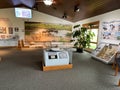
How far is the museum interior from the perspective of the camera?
298 cm

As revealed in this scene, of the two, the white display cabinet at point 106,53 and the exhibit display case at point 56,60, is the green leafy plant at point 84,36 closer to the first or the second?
the white display cabinet at point 106,53

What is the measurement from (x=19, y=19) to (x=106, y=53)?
288 inches

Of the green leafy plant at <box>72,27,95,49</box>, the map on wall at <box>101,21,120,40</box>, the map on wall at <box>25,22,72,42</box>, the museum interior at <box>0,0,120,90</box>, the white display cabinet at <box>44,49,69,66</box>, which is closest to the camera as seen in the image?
the museum interior at <box>0,0,120,90</box>

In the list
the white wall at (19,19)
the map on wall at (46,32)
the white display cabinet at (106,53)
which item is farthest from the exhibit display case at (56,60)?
the white wall at (19,19)

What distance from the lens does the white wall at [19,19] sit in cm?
Result: 876

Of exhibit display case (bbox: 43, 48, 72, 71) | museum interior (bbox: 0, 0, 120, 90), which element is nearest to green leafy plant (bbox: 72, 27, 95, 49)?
museum interior (bbox: 0, 0, 120, 90)

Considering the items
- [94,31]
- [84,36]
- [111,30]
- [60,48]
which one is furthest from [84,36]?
[60,48]

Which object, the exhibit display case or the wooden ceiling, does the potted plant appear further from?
the exhibit display case

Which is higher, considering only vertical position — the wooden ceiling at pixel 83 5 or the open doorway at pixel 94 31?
the wooden ceiling at pixel 83 5

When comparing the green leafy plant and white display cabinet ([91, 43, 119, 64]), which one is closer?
white display cabinet ([91, 43, 119, 64])

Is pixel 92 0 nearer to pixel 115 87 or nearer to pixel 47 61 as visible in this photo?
pixel 47 61

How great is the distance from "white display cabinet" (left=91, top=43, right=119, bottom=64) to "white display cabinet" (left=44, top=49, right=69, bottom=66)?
6.42ft

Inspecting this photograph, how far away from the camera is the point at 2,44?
29.2ft

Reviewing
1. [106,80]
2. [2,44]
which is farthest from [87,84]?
[2,44]
